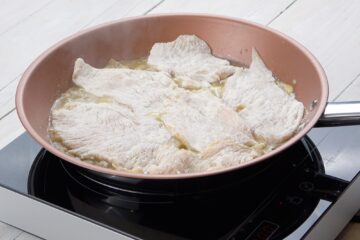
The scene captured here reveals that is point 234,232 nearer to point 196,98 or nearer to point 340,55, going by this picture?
point 196,98

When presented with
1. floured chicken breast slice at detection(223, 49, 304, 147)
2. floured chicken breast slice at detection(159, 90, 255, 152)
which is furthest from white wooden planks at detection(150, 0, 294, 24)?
floured chicken breast slice at detection(159, 90, 255, 152)

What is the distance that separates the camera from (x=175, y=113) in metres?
1.22

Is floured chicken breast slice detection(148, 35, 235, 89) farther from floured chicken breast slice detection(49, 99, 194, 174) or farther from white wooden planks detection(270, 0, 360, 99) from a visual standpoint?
white wooden planks detection(270, 0, 360, 99)

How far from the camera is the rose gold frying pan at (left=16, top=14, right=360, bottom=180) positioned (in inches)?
46.1

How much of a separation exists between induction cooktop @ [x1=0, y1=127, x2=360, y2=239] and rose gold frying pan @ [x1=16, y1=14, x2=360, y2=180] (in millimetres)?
79

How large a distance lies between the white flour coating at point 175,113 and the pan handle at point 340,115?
0.06m

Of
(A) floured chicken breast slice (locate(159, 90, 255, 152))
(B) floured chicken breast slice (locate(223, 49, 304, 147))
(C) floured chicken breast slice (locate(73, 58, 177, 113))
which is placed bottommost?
(B) floured chicken breast slice (locate(223, 49, 304, 147))

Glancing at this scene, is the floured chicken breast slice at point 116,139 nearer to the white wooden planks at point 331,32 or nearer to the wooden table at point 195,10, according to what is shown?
the wooden table at point 195,10

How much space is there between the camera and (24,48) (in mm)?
Result: 1702

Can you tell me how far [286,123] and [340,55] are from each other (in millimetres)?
500

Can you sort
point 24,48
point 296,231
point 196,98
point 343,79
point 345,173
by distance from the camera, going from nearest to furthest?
1. point 296,231
2. point 345,173
3. point 196,98
4. point 343,79
5. point 24,48

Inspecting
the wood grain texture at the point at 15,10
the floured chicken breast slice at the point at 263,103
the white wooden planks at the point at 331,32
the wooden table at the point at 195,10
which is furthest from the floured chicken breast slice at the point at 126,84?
the wood grain texture at the point at 15,10

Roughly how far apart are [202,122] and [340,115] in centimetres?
23

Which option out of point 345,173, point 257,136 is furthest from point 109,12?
point 345,173
